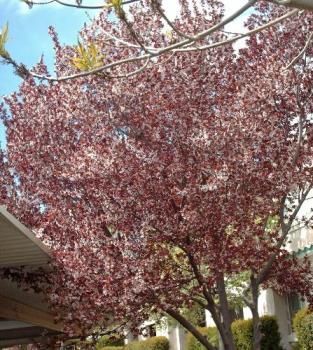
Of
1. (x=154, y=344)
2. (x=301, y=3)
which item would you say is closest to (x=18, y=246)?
(x=301, y=3)

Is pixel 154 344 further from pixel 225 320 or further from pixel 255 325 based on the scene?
pixel 225 320

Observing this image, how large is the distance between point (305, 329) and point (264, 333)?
9.22ft

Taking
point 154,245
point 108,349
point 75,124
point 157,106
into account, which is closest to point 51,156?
point 75,124

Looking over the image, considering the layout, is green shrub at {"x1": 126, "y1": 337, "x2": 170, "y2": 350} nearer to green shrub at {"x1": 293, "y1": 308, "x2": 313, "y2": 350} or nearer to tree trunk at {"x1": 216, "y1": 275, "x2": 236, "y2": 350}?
green shrub at {"x1": 293, "y1": 308, "x2": 313, "y2": 350}

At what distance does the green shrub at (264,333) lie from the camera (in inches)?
725

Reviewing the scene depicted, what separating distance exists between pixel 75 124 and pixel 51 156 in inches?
31.1

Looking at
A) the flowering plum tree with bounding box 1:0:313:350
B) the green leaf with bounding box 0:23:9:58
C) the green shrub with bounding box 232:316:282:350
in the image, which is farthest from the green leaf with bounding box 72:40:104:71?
the green shrub with bounding box 232:316:282:350

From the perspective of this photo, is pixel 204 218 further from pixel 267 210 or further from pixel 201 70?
pixel 201 70

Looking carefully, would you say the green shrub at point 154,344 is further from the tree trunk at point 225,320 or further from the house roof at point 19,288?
the tree trunk at point 225,320

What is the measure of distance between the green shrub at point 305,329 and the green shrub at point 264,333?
236 centimetres

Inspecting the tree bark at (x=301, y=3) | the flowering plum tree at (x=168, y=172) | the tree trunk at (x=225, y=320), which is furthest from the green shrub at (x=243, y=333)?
the tree bark at (x=301, y=3)

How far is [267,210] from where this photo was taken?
11.2m

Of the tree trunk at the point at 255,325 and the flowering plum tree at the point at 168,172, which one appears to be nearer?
the flowering plum tree at the point at 168,172

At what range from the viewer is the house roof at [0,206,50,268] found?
788cm
